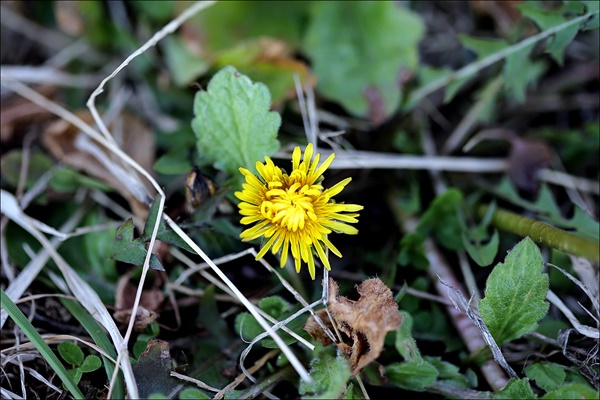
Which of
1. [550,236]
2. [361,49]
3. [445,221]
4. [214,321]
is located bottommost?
[214,321]

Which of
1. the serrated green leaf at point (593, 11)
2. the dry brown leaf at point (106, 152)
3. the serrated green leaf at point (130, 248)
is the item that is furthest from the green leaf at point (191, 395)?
the serrated green leaf at point (593, 11)

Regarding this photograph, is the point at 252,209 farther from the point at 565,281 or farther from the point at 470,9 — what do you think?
the point at 470,9

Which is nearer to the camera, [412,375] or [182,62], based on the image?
[412,375]

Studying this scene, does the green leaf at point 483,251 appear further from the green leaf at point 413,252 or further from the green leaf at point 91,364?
the green leaf at point 91,364

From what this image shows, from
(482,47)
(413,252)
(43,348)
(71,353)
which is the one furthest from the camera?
(482,47)

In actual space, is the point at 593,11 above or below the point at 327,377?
above

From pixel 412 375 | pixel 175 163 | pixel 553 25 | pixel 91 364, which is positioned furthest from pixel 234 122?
pixel 553 25

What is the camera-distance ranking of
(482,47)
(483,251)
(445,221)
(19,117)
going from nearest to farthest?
1. (483,251)
2. (445,221)
3. (482,47)
4. (19,117)

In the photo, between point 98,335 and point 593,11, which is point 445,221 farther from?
point 98,335

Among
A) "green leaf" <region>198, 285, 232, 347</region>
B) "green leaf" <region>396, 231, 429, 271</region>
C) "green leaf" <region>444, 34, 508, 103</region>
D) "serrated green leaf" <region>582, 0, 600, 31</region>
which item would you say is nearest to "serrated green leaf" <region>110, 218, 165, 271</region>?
"green leaf" <region>198, 285, 232, 347</region>
